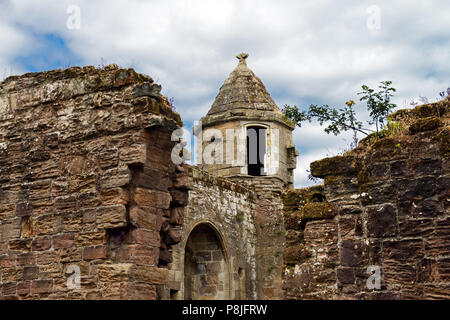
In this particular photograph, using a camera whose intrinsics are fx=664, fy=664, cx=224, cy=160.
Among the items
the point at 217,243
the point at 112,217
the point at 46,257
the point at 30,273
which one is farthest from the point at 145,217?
the point at 217,243

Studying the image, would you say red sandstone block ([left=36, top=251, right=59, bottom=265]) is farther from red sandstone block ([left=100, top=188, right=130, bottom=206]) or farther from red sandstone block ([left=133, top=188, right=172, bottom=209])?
red sandstone block ([left=133, top=188, right=172, bottom=209])

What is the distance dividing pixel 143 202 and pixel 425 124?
3.07 m

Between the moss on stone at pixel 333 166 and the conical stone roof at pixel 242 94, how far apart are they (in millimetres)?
14360

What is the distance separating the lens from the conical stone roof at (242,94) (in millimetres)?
21516

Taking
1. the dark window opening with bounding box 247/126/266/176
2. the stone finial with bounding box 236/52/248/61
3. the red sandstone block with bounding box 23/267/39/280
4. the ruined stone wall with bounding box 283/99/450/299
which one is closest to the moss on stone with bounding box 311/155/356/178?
the ruined stone wall with bounding box 283/99/450/299

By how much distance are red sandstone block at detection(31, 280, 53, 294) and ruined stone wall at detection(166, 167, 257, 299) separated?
25.6 feet

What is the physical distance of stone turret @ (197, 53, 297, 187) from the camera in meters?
20.9

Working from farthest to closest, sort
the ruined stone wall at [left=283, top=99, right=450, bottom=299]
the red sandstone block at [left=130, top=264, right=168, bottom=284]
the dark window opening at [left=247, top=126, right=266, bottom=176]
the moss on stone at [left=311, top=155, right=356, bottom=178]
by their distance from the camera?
the dark window opening at [left=247, top=126, right=266, bottom=176], the red sandstone block at [left=130, top=264, right=168, bottom=284], the moss on stone at [left=311, top=155, right=356, bottom=178], the ruined stone wall at [left=283, top=99, right=450, bottom=299]

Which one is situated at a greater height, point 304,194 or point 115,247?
point 304,194

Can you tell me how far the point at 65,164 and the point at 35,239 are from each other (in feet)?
3.06

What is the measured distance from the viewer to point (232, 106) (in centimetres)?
2144
